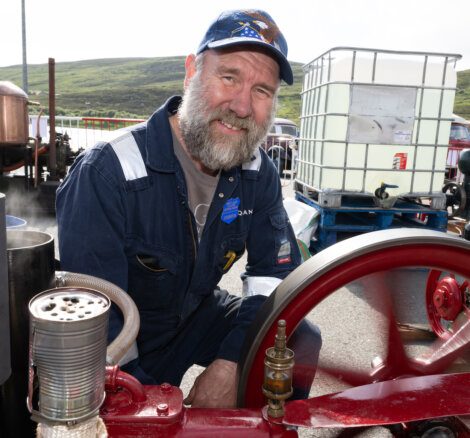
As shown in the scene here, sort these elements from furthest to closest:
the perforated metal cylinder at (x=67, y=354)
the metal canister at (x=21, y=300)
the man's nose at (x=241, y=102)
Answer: the man's nose at (x=241, y=102), the metal canister at (x=21, y=300), the perforated metal cylinder at (x=67, y=354)

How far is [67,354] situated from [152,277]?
931 millimetres

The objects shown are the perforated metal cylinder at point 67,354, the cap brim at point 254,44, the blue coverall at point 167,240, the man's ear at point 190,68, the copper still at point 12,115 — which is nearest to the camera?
the perforated metal cylinder at point 67,354

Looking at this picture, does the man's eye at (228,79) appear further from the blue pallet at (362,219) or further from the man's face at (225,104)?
the blue pallet at (362,219)

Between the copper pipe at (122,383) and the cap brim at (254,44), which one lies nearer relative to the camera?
the copper pipe at (122,383)

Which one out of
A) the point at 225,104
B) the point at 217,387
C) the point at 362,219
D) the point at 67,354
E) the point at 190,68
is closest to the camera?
the point at 67,354

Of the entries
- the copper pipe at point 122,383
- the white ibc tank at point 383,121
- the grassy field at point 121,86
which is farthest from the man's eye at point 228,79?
the grassy field at point 121,86

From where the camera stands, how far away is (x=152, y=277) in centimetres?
159

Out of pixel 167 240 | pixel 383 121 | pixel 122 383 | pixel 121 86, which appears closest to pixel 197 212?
pixel 167 240

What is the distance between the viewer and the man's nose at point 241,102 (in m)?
1.66

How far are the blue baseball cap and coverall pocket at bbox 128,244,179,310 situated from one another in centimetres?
73

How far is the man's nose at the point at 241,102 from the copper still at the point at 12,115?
13.6ft

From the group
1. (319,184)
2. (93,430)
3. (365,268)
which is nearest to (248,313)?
(365,268)

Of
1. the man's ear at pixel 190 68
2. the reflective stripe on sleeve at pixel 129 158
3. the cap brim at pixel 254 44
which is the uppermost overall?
the cap brim at pixel 254 44

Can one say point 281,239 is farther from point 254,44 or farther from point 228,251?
point 254,44
